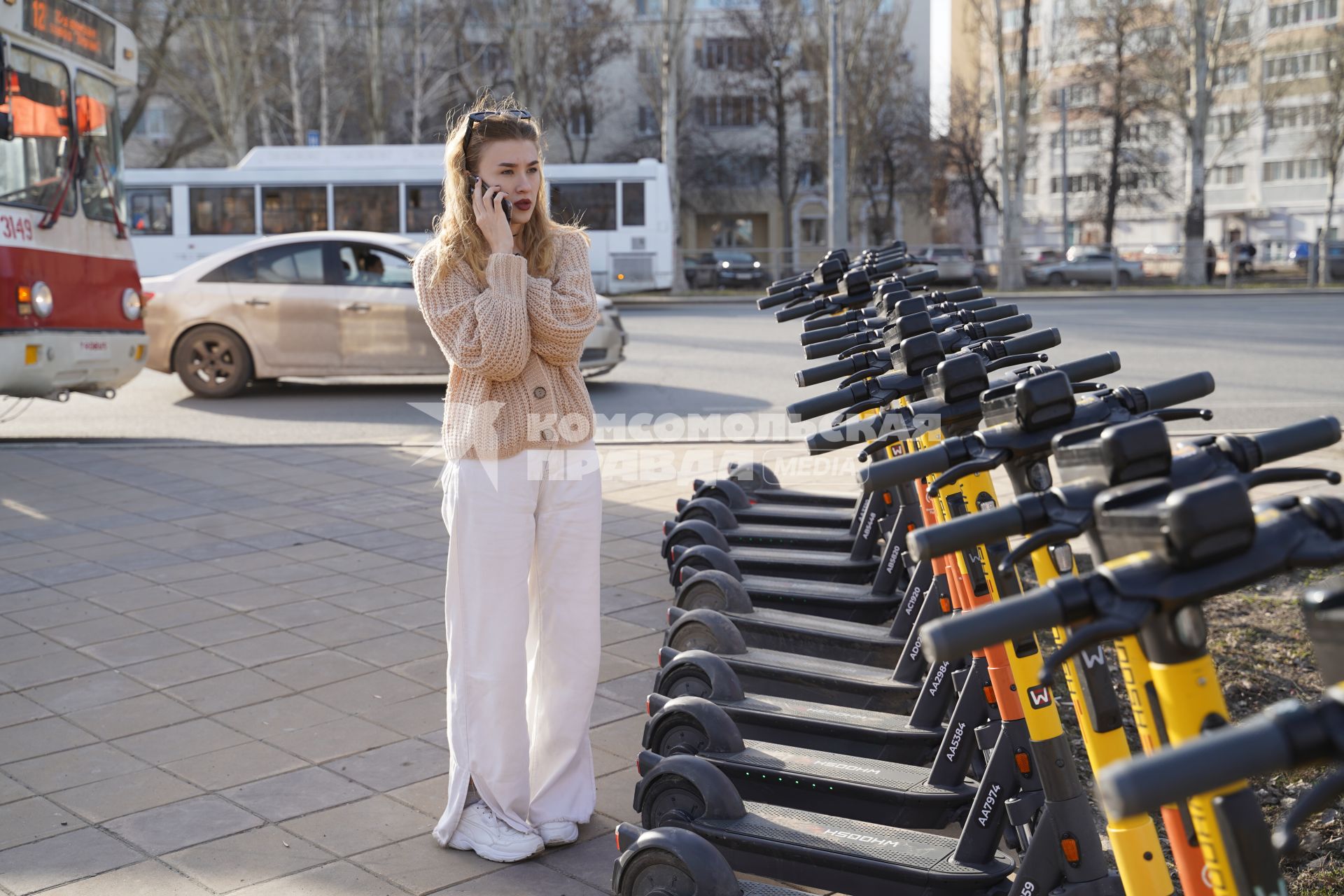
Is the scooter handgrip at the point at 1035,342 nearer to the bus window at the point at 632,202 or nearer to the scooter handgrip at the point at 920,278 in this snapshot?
the scooter handgrip at the point at 920,278

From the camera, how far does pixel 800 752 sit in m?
3.63

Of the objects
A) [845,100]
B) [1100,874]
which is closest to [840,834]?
[1100,874]

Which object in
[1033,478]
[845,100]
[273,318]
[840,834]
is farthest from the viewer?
[845,100]

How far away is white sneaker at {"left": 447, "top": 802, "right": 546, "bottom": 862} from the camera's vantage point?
A: 3.38 m

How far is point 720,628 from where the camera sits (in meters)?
4.41

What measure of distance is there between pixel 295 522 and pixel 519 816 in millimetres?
4302

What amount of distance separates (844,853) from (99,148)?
9096 mm

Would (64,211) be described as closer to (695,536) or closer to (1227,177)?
(695,536)

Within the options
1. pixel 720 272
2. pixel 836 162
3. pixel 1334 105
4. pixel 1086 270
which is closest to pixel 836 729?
pixel 836 162

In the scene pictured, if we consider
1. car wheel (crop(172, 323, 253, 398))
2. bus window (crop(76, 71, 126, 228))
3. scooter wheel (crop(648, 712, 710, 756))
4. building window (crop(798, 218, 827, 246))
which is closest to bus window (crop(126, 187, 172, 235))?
car wheel (crop(172, 323, 253, 398))

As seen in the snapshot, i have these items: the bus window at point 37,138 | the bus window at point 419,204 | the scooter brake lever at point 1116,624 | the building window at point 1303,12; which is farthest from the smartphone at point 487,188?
the building window at point 1303,12

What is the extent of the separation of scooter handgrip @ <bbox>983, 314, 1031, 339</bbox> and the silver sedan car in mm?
9434

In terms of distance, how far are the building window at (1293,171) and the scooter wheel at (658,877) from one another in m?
63.2

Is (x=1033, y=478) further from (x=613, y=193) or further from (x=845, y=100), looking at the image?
(x=845, y=100)
